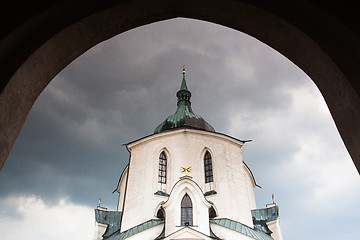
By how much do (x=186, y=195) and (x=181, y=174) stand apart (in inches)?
130

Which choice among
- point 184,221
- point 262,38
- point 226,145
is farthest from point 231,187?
point 262,38

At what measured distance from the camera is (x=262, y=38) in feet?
9.88

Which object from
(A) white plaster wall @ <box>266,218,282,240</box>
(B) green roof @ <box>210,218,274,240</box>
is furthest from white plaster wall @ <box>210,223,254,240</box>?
(A) white plaster wall @ <box>266,218,282,240</box>

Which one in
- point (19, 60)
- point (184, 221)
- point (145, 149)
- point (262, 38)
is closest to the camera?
point (19, 60)

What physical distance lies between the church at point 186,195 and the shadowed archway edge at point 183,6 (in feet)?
53.8

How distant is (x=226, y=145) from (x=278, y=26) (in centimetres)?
2308

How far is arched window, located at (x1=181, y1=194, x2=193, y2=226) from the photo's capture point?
19203 millimetres

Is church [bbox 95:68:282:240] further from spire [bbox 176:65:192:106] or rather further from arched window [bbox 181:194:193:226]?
spire [bbox 176:65:192:106]

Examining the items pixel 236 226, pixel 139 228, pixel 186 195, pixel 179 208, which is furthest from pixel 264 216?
pixel 139 228

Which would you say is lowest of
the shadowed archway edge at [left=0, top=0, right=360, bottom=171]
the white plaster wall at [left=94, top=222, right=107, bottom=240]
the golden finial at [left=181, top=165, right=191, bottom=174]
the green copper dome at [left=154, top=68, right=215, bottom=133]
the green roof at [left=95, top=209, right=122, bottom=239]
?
the shadowed archway edge at [left=0, top=0, right=360, bottom=171]

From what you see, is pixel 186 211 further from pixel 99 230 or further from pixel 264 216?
pixel 264 216

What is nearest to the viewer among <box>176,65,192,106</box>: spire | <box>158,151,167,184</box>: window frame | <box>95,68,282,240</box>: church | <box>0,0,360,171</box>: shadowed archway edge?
<box>0,0,360,171</box>: shadowed archway edge

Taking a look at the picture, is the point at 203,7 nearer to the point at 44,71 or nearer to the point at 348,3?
the point at 348,3

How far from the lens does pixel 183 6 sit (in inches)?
119
